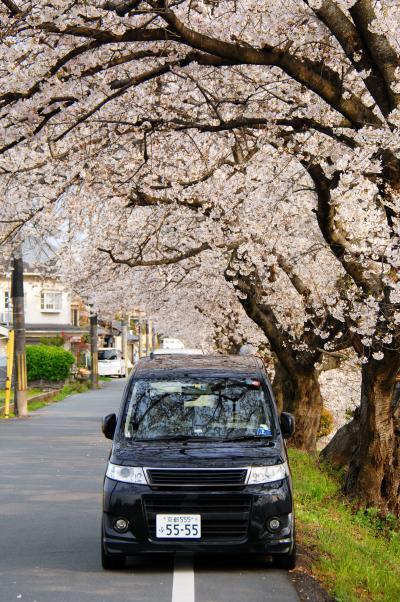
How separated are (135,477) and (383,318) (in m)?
4.65

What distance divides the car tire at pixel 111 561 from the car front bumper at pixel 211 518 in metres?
0.13

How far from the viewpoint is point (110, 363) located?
7025 centimetres

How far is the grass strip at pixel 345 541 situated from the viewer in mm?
7398

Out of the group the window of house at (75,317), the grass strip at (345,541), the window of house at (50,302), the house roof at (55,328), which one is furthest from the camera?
the window of house at (75,317)

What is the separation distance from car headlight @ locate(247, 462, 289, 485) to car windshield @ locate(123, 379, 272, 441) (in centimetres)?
60

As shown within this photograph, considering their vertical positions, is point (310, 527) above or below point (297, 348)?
below

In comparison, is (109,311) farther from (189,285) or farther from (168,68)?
(168,68)

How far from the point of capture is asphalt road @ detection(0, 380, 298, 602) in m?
6.90

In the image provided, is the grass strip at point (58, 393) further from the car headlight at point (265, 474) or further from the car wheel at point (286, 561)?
the car headlight at point (265, 474)

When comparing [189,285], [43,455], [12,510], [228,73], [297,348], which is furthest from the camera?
[189,285]

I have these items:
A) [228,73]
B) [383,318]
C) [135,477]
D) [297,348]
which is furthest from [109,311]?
[135,477]

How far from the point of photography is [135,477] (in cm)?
756

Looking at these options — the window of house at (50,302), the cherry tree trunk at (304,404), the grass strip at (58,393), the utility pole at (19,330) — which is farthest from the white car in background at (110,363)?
the cherry tree trunk at (304,404)

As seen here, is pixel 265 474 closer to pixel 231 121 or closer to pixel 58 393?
pixel 231 121
